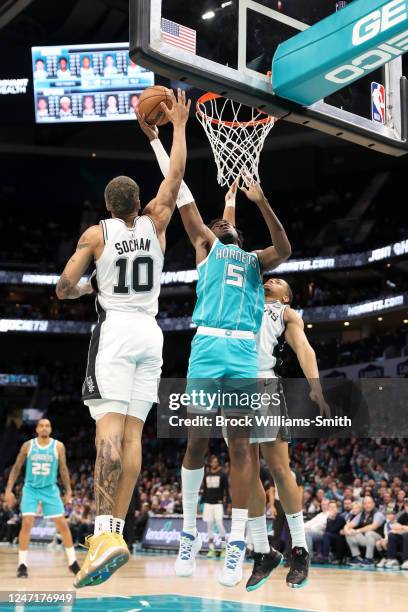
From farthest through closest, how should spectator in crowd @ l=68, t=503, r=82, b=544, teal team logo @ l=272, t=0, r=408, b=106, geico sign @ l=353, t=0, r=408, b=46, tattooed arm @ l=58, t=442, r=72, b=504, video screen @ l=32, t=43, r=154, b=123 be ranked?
video screen @ l=32, t=43, r=154, b=123, spectator in crowd @ l=68, t=503, r=82, b=544, tattooed arm @ l=58, t=442, r=72, b=504, teal team logo @ l=272, t=0, r=408, b=106, geico sign @ l=353, t=0, r=408, b=46

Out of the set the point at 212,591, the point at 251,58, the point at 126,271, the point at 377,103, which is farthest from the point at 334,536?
the point at 126,271

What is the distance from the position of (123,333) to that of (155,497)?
1592 cm

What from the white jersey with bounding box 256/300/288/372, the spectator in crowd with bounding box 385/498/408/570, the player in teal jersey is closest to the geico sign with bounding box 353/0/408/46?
the white jersey with bounding box 256/300/288/372

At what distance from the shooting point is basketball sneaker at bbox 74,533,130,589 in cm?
Answer: 493

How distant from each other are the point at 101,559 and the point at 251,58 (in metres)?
3.82

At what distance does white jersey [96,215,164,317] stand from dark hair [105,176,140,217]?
0.09m

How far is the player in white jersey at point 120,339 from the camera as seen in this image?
5359mm

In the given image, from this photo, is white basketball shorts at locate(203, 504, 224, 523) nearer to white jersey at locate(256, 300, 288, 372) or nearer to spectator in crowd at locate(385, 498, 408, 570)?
spectator in crowd at locate(385, 498, 408, 570)

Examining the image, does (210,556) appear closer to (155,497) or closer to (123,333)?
(155,497)

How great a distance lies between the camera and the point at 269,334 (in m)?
7.50

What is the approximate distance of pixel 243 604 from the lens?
929 centimetres

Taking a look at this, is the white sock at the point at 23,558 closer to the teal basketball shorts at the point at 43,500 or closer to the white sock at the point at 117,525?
the teal basketball shorts at the point at 43,500

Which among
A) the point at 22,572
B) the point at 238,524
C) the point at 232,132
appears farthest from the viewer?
the point at 22,572

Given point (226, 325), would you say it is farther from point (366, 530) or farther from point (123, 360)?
point (366, 530)
